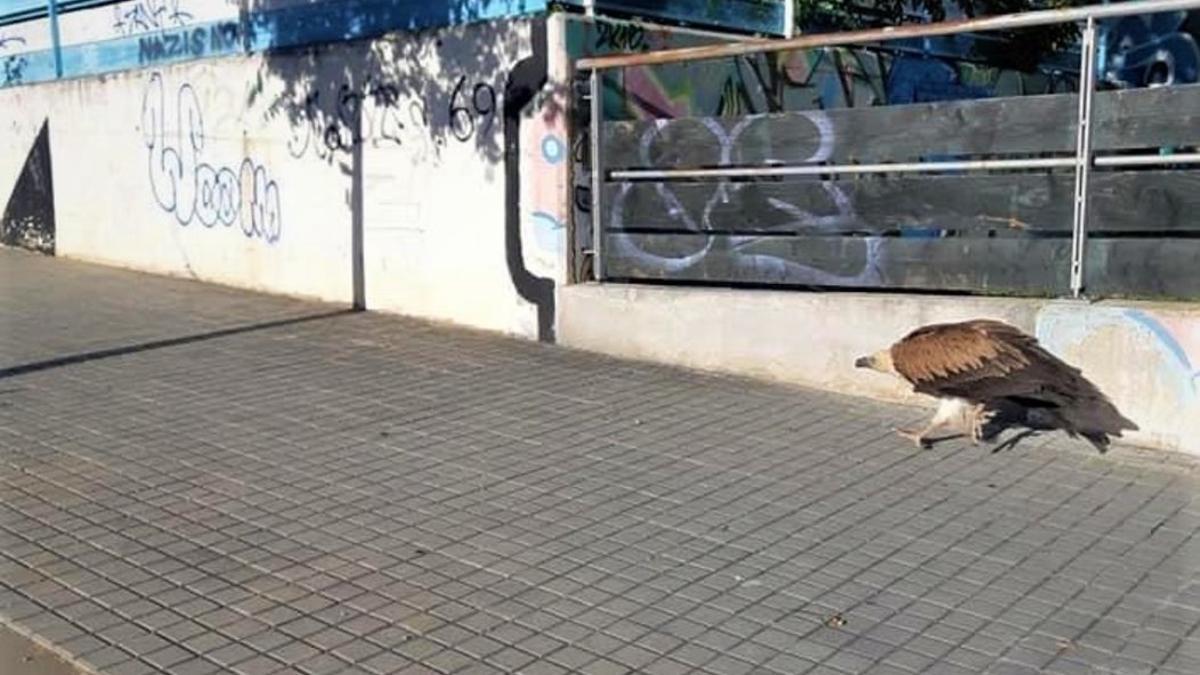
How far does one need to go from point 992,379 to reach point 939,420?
1.57ft

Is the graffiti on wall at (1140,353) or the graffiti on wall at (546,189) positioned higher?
the graffiti on wall at (546,189)

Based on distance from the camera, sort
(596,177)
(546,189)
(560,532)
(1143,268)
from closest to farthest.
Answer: (560,532)
(1143,268)
(596,177)
(546,189)

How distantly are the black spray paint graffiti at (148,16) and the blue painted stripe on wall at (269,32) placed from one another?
0.11 m

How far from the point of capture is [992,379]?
19.7 feet

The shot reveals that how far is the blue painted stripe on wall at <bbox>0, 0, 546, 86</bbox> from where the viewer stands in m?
9.63

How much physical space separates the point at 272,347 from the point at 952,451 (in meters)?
5.35


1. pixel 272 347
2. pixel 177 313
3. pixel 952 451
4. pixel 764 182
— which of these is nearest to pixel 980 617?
pixel 952 451

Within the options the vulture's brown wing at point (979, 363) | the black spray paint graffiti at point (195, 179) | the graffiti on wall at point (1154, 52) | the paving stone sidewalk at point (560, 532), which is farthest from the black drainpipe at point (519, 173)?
the graffiti on wall at point (1154, 52)

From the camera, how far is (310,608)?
168 inches

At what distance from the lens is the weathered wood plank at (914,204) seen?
6.29m

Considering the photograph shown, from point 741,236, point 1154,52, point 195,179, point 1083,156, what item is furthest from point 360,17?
point 1154,52

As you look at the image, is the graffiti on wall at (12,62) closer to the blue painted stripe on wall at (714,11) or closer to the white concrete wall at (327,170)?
the white concrete wall at (327,170)

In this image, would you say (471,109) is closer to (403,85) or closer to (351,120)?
(403,85)

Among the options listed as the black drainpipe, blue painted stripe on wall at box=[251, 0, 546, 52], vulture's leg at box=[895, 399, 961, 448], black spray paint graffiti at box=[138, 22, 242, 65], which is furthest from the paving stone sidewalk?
black spray paint graffiti at box=[138, 22, 242, 65]
